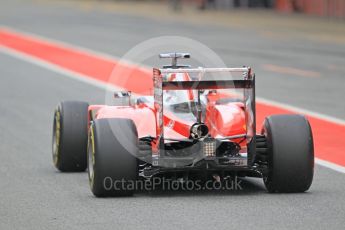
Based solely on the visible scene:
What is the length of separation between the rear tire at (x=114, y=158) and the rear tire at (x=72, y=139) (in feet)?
6.13

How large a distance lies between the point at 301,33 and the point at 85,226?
29028 mm

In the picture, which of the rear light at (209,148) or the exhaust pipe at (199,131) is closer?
the rear light at (209,148)

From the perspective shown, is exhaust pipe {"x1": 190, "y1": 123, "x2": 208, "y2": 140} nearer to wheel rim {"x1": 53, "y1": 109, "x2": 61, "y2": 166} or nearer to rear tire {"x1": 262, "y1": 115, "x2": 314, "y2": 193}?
rear tire {"x1": 262, "y1": 115, "x2": 314, "y2": 193}

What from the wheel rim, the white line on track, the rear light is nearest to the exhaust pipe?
the rear light

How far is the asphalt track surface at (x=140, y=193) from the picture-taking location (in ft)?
31.8

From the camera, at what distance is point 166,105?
449 inches

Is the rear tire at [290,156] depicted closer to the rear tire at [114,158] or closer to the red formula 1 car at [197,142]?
the red formula 1 car at [197,142]

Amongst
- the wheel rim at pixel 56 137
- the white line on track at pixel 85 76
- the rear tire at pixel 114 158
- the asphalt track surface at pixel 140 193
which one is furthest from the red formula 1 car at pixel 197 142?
the white line on track at pixel 85 76

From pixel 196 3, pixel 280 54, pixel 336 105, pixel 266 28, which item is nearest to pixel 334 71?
pixel 280 54

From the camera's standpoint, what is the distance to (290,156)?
1077 centimetres

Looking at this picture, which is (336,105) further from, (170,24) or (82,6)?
(82,6)

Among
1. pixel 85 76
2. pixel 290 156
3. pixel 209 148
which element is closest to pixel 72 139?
pixel 209 148

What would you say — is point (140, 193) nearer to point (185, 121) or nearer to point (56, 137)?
point (185, 121)

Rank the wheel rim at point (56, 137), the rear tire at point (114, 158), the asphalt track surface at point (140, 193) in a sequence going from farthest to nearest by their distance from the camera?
the wheel rim at point (56, 137) < the rear tire at point (114, 158) < the asphalt track surface at point (140, 193)
